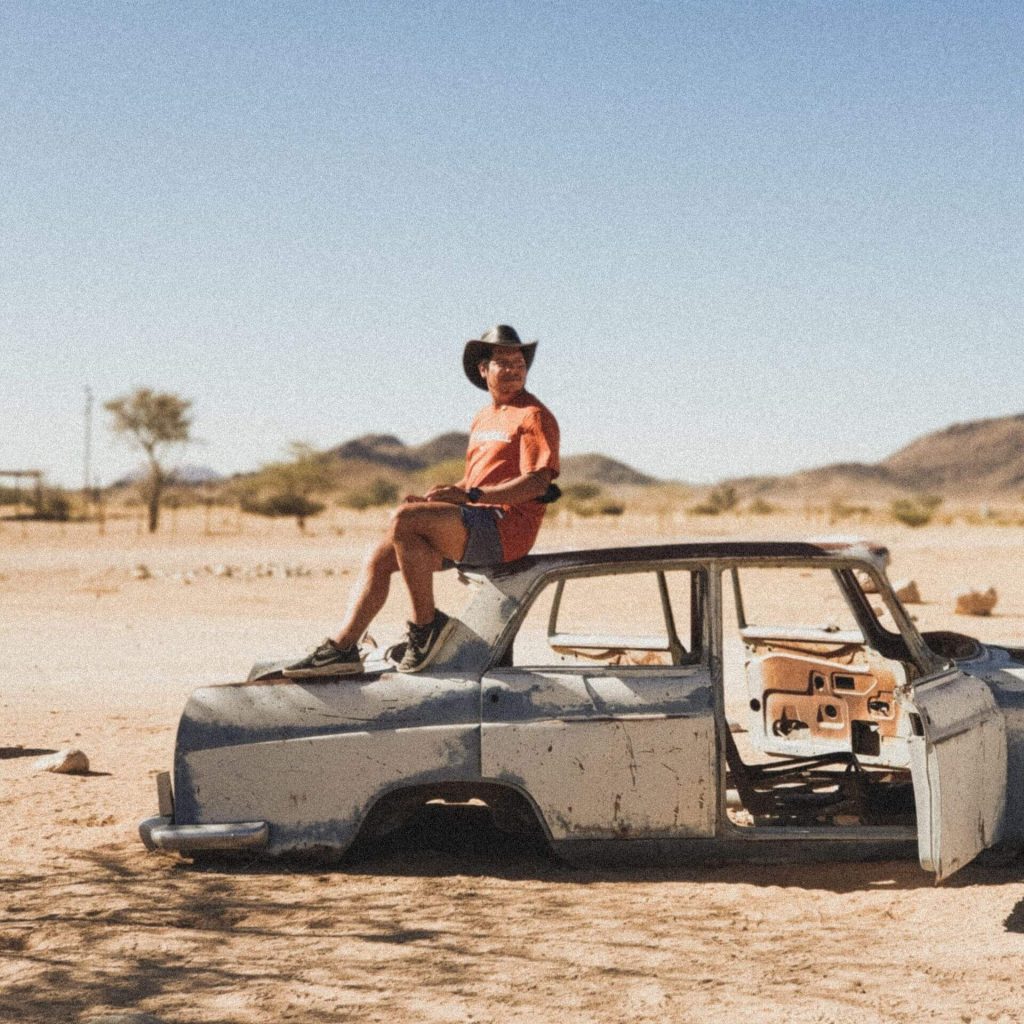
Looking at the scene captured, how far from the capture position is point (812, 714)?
6430mm

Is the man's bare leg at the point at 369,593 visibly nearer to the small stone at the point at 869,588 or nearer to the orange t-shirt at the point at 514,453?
the orange t-shirt at the point at 514,453

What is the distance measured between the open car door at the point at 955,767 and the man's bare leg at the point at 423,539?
5.98 feet

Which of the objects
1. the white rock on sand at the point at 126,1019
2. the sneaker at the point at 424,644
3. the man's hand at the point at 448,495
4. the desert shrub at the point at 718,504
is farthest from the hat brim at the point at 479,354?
the desert shrub at the point at 718,504

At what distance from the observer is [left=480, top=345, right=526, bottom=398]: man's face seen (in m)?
5.77

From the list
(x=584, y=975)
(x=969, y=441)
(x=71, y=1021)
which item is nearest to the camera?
(x=71, y=1021)

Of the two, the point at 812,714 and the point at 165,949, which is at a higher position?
the point at 812,714

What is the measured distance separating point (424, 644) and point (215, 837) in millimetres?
1114

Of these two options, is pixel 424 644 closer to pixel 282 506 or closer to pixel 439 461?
pixel 282 506

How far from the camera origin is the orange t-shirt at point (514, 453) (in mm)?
5457

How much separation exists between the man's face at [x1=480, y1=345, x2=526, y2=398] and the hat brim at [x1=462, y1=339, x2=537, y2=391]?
0.03m

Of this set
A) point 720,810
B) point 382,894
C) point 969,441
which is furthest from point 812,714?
point 969,441

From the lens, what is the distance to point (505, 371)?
577 centimetres

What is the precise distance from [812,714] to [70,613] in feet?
45.6

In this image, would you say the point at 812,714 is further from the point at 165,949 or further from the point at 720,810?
the point at 165,949
